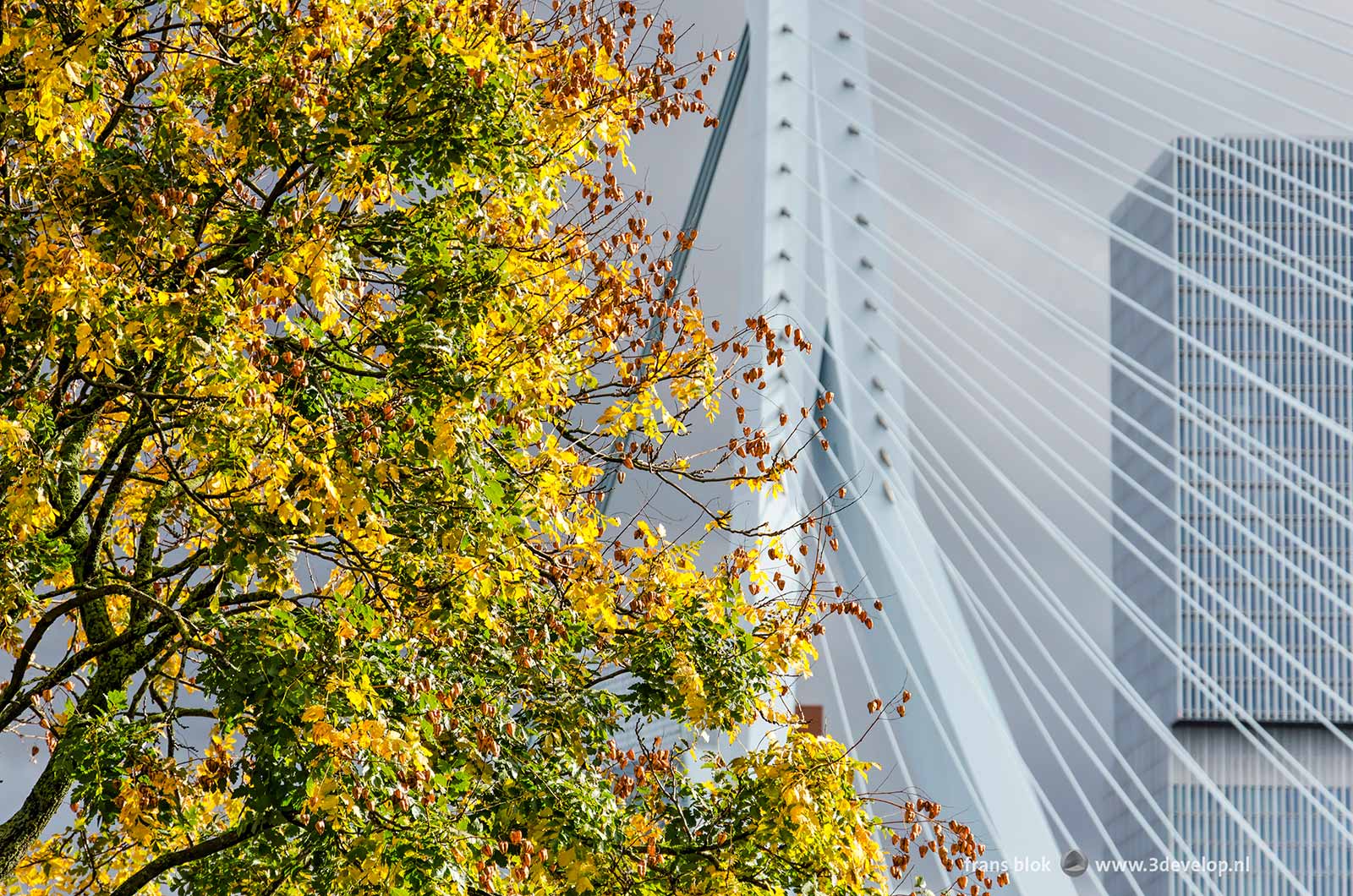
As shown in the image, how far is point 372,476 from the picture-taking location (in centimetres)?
361

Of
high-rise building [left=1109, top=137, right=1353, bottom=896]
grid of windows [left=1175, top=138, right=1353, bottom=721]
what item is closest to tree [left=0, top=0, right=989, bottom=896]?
high-rise building [left=1109, top=137, right=1353, bottom=896]

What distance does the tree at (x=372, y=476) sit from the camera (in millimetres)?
3510

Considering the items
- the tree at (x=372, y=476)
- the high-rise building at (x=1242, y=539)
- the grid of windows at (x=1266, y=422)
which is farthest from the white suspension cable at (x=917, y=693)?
the grid of windows at (x=1266, y=422)

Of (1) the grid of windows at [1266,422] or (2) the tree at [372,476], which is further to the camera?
(1) the grid of windows at [1266,422]

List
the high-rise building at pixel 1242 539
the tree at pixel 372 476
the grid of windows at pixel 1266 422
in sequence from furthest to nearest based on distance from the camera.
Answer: the grid of windows at pixel 1266 422
the high-rise building at pixel 1242 539
the tree at pixel 372 476

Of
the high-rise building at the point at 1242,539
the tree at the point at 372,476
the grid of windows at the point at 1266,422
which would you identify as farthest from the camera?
the grid of windows at the point at 1266,422

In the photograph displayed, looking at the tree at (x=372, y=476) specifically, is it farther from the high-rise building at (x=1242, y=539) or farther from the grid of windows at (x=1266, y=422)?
the grid of windows at (x=1266, y=422)

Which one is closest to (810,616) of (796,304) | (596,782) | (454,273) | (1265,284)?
(596,782)

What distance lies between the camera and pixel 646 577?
Result: 486 centimetres

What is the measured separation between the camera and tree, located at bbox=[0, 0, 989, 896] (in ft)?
11.5

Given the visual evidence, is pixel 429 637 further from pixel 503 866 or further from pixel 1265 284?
pixel 1265 284

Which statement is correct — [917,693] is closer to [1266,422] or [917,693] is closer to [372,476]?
[372,476]

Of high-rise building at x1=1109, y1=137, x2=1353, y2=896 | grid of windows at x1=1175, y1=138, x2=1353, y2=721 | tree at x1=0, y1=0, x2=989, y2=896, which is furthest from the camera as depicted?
grid of windows at x1=1175, y1=138, x2=1353, y2=721

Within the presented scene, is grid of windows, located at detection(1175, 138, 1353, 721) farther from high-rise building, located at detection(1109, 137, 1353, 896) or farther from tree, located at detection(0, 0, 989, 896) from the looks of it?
tree, located at detection(0, 0, 989, 896)
